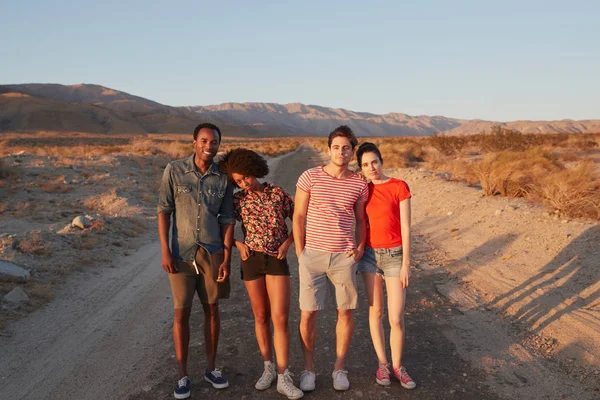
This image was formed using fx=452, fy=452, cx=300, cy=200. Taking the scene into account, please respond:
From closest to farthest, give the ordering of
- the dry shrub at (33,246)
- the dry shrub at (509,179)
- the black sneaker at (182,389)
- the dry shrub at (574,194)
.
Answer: the black sneaker at (182,389) < the dry shrub at (33,246) < the dry shrub at (574,194) < the dry shrub at (509,179)

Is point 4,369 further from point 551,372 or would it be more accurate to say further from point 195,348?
point 551,372

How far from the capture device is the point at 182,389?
352 cm

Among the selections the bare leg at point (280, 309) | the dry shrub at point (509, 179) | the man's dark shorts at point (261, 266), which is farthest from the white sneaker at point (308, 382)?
the dry shrub at point (509, 179)

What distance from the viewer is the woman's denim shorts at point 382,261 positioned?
3.54 m

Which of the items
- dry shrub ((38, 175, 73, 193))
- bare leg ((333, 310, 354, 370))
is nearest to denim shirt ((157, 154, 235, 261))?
bare leg ((333, 310, 354, 370))

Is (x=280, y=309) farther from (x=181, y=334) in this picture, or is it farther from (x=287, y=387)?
(x=181, y=334)

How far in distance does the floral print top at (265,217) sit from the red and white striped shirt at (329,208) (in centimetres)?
22

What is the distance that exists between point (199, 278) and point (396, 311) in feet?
5.18

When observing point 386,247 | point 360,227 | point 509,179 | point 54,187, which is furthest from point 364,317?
point 54,187

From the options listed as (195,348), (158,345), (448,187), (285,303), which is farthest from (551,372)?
(448,187)

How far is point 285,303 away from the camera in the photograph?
11.3 ft

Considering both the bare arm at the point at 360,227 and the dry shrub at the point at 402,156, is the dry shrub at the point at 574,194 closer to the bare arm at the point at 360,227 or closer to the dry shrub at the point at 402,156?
the bare arm at the point at 360,227

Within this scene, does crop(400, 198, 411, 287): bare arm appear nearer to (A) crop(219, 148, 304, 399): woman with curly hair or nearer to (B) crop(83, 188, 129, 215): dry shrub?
(A) crop(219, 148, 304, 399): woman with curly hair

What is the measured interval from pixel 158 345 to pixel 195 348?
428mm
